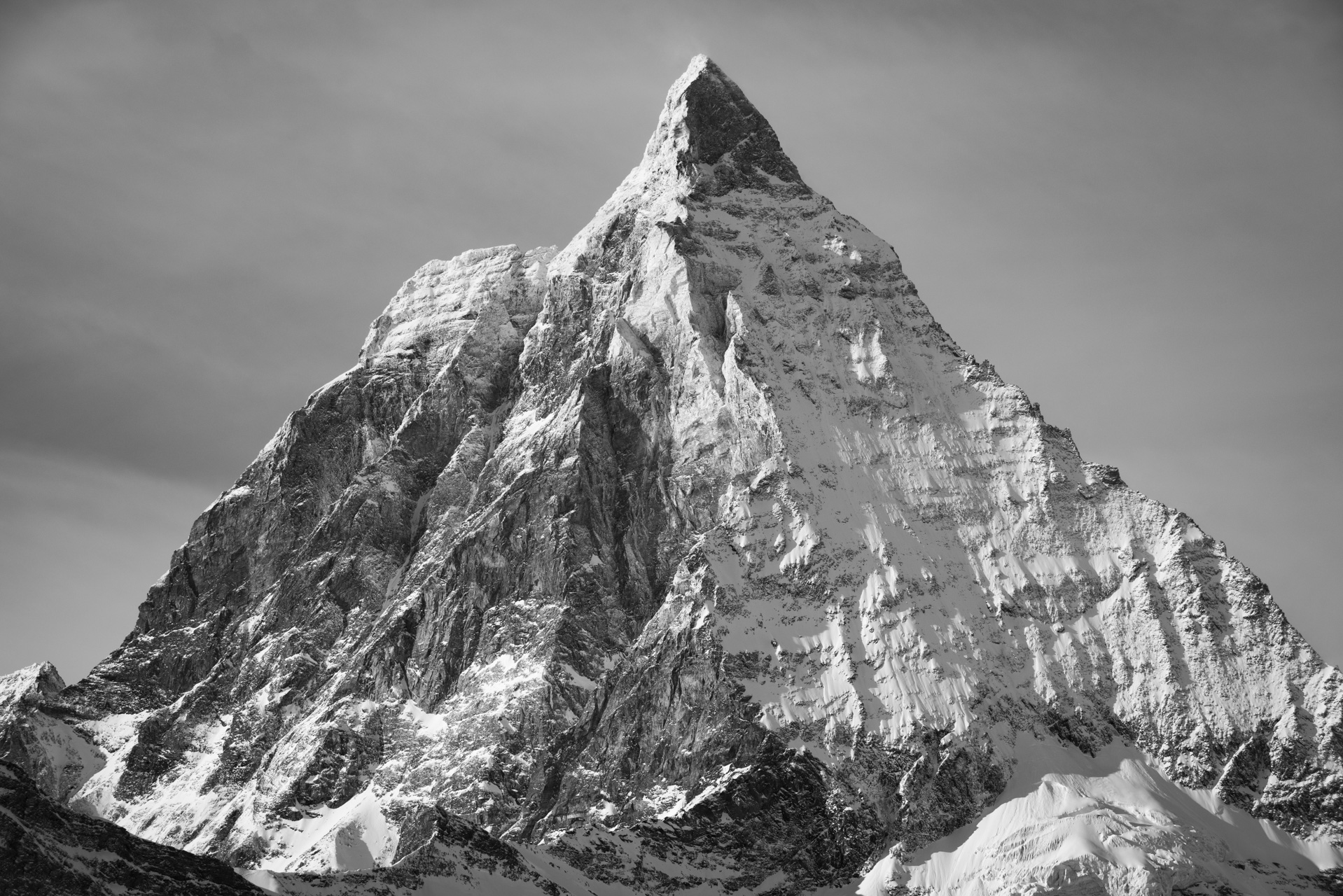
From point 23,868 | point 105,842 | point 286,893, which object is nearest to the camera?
point 23,868

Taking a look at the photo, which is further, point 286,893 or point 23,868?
point 286,893

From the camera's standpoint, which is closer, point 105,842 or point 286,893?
point 105,842

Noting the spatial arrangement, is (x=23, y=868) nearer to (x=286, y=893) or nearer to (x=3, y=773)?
(x=3, y=773)

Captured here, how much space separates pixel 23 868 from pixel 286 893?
34827mm

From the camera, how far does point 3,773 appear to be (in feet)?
585

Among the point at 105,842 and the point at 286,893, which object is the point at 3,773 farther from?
the point at 286,893

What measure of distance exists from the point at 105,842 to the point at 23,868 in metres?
13.2

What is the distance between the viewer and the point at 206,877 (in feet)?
617

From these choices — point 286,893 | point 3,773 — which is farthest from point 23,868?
point 286,893

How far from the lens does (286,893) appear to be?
197250 millimetres

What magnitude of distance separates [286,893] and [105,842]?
75.2 feet

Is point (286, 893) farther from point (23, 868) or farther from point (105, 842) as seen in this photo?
point (23, 868)

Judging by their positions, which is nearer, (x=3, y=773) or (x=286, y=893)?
(x=3, y=773)

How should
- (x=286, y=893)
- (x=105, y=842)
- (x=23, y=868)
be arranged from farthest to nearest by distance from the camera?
(x=286, y=893) < (x=105, y=842) < (x=23, y=868)
